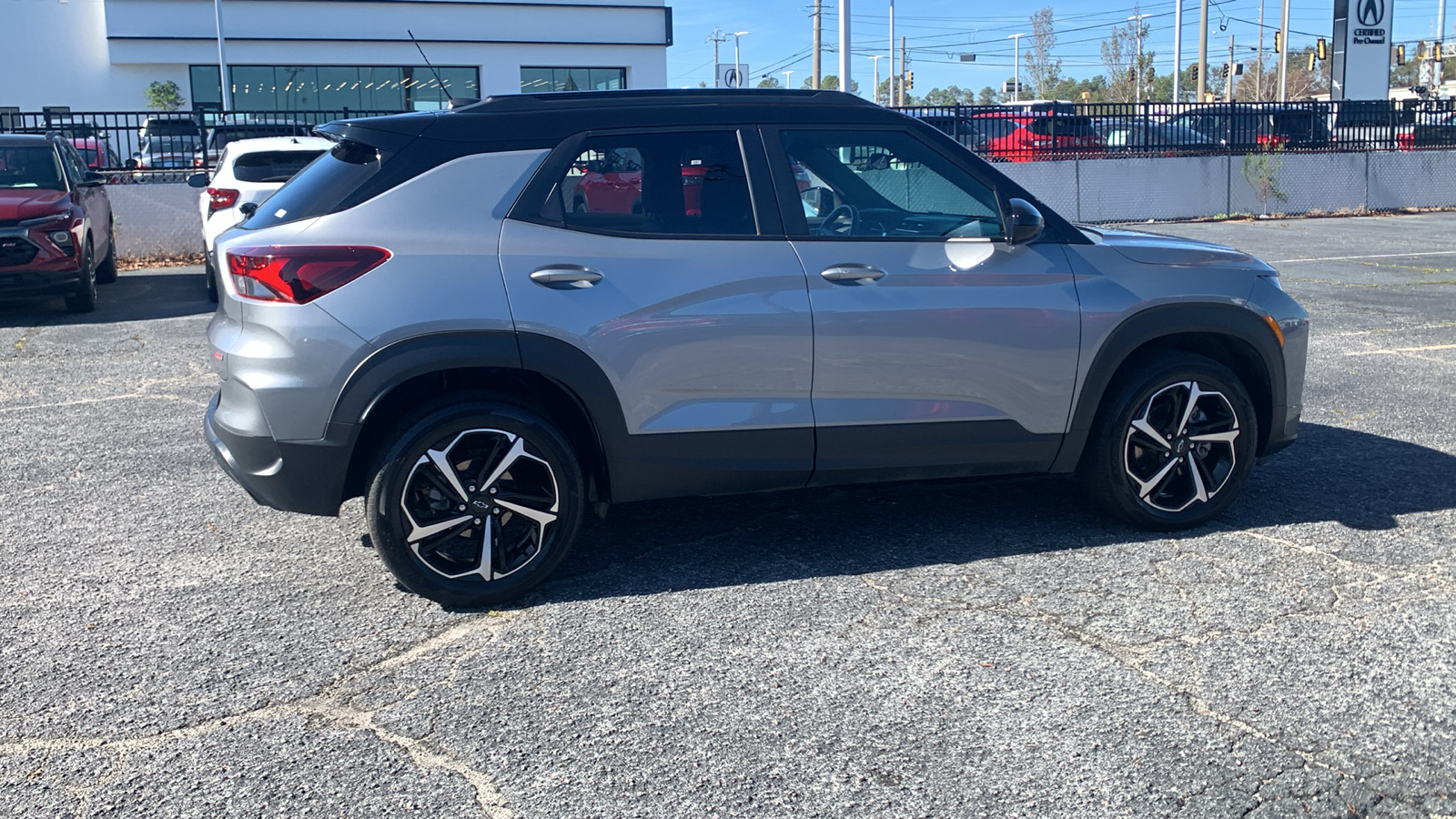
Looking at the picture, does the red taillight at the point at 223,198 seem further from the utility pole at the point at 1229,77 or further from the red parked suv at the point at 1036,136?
the utility pole at the point at 1229,77

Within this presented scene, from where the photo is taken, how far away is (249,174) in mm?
12078

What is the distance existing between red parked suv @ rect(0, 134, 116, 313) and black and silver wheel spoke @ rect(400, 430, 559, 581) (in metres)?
9.16

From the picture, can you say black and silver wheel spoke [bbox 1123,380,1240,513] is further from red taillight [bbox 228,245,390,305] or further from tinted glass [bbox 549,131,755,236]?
red taillight [bbox 228,245,390,305]

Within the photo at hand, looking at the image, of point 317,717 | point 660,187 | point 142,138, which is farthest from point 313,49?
point 317,717

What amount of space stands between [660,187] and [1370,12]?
93.4 feet

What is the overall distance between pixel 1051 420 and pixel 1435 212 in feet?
77.8

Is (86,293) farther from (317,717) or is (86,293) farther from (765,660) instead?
(765,660)

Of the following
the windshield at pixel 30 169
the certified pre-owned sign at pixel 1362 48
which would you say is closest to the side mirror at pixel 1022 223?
the windshield at pixel 30 169

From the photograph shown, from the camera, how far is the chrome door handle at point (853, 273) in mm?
4629

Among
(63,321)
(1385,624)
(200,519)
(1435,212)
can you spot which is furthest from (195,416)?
(1435,212)

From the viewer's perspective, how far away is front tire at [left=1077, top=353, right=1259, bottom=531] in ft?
16.6

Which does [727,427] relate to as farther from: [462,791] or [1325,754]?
[1325,754]

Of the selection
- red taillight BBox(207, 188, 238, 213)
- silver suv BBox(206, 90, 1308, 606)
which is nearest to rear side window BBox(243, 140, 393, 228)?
silver suv BBox(206, 90, 1308, 606)

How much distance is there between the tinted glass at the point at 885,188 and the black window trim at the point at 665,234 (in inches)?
5.4
